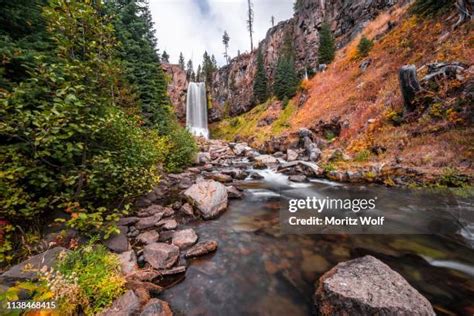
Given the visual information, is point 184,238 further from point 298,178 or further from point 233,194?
point 298,178

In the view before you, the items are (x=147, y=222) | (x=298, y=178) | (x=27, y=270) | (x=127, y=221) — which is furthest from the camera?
(x=298, y=178)

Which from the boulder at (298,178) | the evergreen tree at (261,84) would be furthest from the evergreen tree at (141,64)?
the evergreen tree at (261,84)

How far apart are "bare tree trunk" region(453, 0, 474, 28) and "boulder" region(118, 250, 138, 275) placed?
838 inches

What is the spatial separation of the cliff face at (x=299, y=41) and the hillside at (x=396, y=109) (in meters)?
5.91

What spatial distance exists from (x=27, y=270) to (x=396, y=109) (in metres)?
16.7

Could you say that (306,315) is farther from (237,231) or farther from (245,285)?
(237,231)

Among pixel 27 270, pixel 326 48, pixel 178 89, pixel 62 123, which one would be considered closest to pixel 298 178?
pixel 62 123

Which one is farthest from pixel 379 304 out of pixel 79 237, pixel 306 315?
pixel 79 237

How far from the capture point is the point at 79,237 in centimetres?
454

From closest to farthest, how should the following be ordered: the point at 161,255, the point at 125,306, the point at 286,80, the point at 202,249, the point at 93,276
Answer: the point at 125,306
the point at 93,276
the point at 161,255
the point at 202,249
the point at 286,80

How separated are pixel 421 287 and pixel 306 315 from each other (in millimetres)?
2435

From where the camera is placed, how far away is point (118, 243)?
15.9ft

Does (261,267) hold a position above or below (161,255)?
below

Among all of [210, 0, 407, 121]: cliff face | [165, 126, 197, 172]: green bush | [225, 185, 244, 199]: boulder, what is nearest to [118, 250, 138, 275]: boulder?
[225, 185, 244, 199]: boulder
